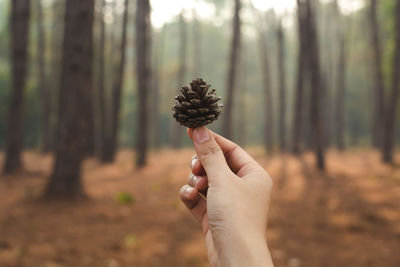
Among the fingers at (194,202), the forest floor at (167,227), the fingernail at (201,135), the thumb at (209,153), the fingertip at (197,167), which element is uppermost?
the fingernail at (201,135)

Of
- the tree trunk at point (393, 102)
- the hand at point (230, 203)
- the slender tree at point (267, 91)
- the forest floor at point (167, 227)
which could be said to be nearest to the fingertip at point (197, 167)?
the hand at point (230, 203)

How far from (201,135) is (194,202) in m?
0.53

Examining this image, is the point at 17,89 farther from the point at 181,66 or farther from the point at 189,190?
the point at 181,66

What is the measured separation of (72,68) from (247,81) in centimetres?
4945

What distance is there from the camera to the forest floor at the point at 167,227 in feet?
15.6

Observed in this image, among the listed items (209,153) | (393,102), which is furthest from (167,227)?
(393,102)

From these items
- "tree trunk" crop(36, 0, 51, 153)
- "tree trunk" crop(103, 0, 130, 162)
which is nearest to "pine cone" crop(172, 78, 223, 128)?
"tree trunk" crop(103, 0, 130, 162)

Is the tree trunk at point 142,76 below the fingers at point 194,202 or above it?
above

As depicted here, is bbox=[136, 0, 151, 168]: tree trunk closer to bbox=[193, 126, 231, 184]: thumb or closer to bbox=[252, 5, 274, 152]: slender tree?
bbox=[252, 5, 274, 152]: slender tree

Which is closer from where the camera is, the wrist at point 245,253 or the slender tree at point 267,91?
the wrist at point 245,253

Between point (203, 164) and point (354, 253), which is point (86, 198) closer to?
point (354, 253)

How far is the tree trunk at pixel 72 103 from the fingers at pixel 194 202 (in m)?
5.65

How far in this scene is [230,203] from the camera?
179cm

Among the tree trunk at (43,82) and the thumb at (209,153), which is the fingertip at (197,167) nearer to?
the thumb at (209,153)
